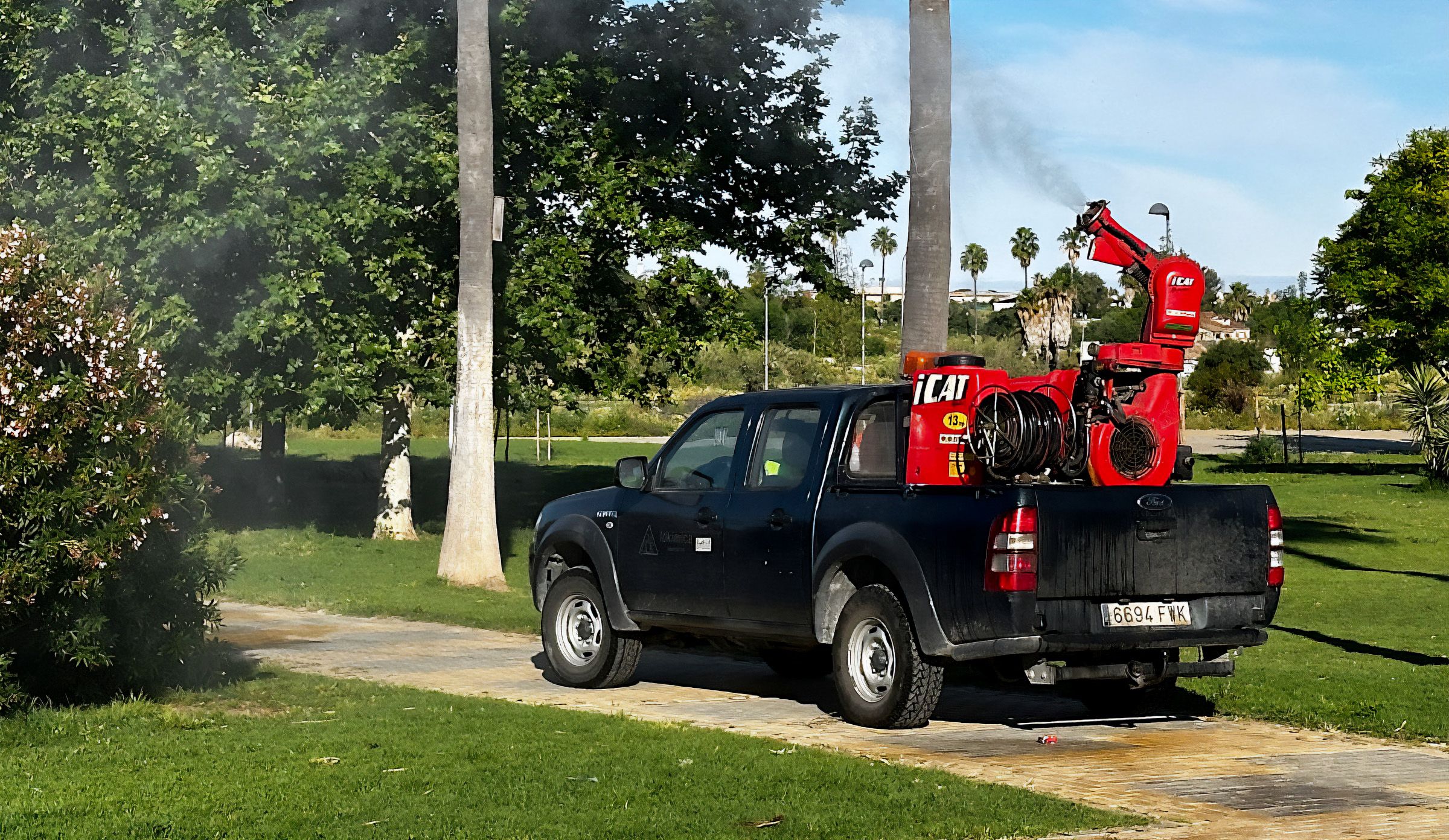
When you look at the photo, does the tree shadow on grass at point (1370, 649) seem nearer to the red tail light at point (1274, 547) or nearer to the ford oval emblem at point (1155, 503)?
the red tail light at point (1274, 547)

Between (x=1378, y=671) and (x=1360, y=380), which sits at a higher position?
(x=1360, y=380)

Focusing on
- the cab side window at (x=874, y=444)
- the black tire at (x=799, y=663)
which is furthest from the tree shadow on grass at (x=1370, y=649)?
the cab side window at (x=874, y=444)

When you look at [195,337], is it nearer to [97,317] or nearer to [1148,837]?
[97,317]

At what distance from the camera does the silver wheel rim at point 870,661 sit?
10008 millimetres

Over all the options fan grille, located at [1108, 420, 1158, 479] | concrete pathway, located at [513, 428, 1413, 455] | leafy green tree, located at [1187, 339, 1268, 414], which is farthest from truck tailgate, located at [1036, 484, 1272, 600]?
leafy green tree, located at [1187, 339, 1268, 414]

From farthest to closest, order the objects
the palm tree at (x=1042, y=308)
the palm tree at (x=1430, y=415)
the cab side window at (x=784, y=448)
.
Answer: the palm tree at (x=1042, y=308)
the palm tree at (x=1430, y=415)
the cab side window at (x=784, y=448)

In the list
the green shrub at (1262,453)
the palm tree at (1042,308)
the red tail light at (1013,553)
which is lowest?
the red tail light at (1013,553)

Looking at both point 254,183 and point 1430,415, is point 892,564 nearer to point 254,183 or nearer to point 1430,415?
point 254,183

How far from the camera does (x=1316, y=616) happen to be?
1856cm

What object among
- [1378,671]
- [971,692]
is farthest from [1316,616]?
[971,692]

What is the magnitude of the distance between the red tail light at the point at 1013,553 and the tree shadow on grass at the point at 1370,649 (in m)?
5.88

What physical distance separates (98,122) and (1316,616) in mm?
15076

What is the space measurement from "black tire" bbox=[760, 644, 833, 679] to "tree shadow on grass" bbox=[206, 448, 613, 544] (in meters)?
12.5

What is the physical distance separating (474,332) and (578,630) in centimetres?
765
